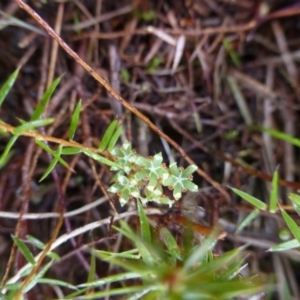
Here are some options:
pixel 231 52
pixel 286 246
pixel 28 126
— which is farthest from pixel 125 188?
pixel 231 52

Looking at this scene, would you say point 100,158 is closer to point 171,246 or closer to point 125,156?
point 125,156

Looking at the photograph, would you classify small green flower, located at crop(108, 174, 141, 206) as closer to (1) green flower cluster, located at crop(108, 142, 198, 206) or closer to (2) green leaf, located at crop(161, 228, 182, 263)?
(1) green flower cluster, located at crop(108, 142, 198, 206)

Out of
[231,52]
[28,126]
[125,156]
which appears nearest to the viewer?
[28,126]

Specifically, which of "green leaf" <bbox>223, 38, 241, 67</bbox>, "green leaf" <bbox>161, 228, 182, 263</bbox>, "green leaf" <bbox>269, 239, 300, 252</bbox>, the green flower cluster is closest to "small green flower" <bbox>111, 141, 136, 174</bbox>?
the green flower cluster

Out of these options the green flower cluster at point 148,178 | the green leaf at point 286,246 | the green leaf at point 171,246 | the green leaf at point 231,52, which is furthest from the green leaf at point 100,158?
the green leaf at point 231,52

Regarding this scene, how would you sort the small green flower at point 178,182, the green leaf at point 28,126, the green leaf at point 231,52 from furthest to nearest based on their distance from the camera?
the green leaf at point 231,52
the small green flower at point 178,182
the green leaf at point 28,126

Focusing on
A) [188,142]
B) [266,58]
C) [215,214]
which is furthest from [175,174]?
[266,58]

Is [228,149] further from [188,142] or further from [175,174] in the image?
[175,174]

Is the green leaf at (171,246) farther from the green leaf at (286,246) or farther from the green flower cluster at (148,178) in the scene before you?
the green leaf at (286,246)

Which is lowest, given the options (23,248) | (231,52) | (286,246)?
(286,246)
